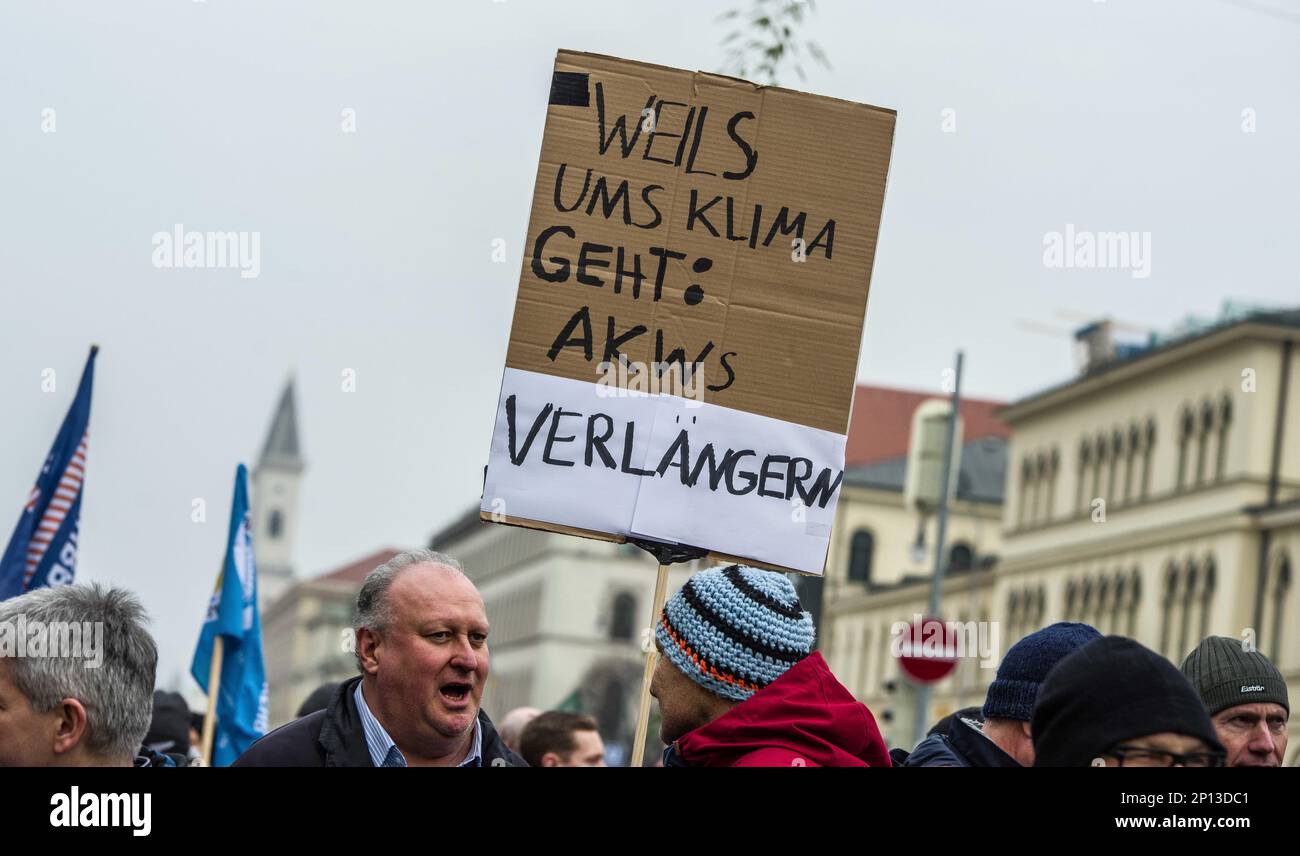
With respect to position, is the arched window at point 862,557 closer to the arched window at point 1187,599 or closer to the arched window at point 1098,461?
the arched window at point 1098,461

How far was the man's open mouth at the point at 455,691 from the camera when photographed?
5316 mm

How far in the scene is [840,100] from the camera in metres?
6.41

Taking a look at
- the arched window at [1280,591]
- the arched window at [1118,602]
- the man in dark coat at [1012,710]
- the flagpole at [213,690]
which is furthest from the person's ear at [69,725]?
the arched window at [1118,602]

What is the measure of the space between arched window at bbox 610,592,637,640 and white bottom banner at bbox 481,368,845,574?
113m

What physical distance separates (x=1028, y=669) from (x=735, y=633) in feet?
3.61

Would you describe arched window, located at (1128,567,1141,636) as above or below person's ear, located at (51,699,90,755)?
above

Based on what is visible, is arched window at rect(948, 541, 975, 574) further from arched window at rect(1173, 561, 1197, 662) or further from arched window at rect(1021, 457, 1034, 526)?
arched window at rect(1173, 561, 1197, 662)

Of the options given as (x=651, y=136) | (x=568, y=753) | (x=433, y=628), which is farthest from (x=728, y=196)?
(x=568, y=753)

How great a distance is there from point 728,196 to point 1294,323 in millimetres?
57958

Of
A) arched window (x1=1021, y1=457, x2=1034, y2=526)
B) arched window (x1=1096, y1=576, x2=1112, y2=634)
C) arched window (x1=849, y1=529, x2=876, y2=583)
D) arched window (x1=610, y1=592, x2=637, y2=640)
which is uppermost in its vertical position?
arched window (x1=1021, y1=457, x2=1034, y2=526)

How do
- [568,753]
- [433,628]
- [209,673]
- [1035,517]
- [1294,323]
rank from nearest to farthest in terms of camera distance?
[433,628] < [568,753] < [209,673] < [1294,323] < [1035,517]

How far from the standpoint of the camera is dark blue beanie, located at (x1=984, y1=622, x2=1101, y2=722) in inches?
205

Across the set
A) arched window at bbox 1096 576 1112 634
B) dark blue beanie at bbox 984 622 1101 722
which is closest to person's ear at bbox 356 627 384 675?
dark blue beanie at bbox 984 622 1101 722

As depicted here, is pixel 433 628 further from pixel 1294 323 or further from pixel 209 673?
pixel 1294 323
